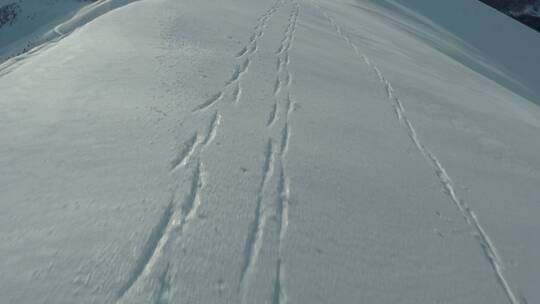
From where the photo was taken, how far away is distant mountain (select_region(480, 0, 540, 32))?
2922cm

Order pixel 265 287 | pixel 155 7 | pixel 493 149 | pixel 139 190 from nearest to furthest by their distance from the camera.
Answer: pixel 265 287
pixel 139 190
pixel 493 149
pixel 155 7

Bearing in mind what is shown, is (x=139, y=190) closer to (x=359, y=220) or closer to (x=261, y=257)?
(x=261, y=257)

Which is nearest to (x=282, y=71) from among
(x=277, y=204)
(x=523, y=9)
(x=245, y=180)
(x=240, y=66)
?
(x=240, y=66)

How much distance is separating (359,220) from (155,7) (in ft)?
22.1

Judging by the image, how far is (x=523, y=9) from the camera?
97.7 feet

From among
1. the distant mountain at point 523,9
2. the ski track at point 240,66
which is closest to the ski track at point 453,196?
the ski track at point 240,66

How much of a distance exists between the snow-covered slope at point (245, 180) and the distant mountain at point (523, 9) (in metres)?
26.3

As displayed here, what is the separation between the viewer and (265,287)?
104 inches

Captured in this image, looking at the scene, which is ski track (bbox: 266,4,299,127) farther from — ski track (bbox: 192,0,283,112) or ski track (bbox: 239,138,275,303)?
ski track (bbox: 239,138,275,303)

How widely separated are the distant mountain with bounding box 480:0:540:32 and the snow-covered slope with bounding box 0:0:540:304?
26.3 meters

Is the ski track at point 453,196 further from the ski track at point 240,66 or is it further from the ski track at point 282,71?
the ski track at point 240,66

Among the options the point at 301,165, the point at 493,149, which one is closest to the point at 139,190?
the point at 301,165

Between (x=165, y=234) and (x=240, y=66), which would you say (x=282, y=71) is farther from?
(x=165, y=234)

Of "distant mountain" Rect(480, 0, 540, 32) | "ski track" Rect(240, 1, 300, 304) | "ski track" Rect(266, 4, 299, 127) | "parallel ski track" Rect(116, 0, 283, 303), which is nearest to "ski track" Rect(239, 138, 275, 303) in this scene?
"ski track" Rect(240, 1, 300, 304)
